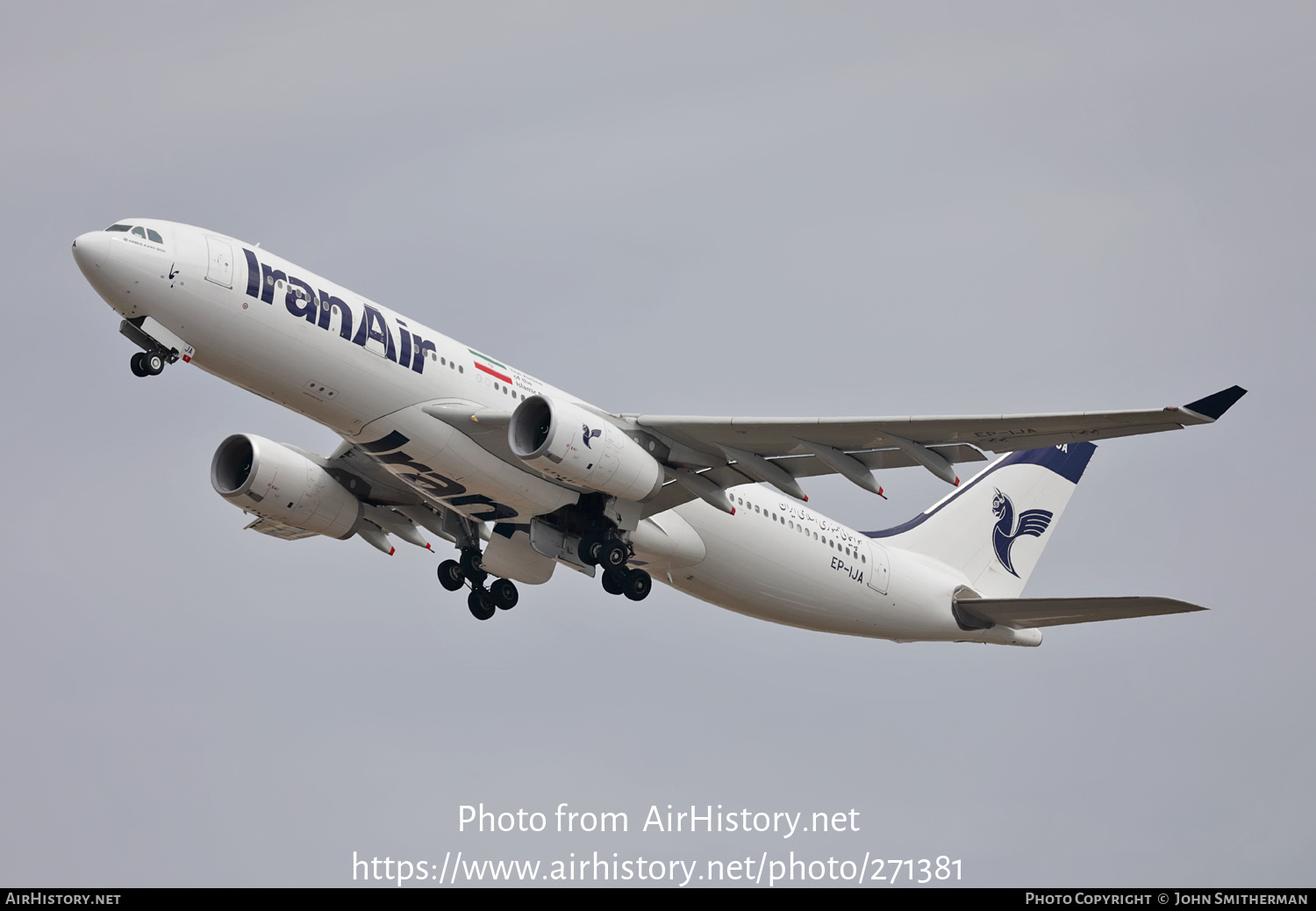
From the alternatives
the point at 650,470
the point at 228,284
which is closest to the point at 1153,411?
the point at 650,470

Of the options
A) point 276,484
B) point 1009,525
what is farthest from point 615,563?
point 1009,525

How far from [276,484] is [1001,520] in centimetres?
1855

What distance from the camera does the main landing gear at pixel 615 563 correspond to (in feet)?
99.6

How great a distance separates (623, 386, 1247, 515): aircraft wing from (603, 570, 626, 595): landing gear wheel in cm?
147

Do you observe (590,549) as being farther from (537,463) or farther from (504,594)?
(504,594)

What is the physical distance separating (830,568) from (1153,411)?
1067 centimetres

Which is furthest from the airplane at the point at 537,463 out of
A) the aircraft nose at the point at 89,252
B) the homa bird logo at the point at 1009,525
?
the homa bird logo at the point at 1009,525

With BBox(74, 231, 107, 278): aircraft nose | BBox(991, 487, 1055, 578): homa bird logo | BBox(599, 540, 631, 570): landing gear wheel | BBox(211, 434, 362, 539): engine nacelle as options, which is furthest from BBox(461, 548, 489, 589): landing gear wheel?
BBox(991, 487, 1055, 578): homa bird logo

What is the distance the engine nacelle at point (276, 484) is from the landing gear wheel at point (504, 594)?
3750 mm

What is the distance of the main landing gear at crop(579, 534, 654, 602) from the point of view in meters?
30.4

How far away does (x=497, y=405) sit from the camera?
2942cm

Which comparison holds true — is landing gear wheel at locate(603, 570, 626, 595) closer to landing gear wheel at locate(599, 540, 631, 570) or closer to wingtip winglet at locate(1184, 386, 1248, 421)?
landing gear wheel at locate(599, 540, 631, 570)

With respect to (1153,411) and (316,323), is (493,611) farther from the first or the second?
(1153,411)

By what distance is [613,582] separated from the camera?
101ft
